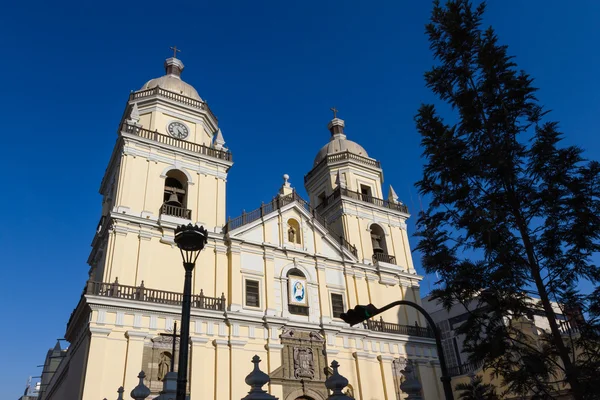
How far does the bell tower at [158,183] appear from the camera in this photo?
19.1 meters

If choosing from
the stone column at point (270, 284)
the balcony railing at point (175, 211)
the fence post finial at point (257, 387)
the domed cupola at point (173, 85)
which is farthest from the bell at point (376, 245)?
the fence post finial at point (257, 387)

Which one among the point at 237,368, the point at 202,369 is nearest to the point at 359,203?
the point at 237,368

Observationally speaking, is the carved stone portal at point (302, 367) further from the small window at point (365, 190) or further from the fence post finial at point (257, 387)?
the fence post finial at point (257, 387)

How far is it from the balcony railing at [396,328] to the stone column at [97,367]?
12344 mm

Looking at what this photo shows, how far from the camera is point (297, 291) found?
22188mm

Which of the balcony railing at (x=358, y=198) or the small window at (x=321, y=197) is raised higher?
the small window at (x=321, y=197)

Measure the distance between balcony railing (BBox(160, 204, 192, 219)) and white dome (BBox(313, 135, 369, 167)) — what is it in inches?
480

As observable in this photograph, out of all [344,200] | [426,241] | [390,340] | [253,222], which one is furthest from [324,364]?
[426,241]

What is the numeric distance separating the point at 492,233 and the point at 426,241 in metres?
1.53

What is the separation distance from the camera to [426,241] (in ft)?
36.0

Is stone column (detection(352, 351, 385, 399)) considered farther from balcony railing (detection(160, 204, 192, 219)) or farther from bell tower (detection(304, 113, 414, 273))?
balcony railing (detection(160, 204, 192, 219))

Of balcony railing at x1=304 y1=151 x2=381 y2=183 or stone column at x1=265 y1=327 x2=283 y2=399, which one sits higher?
balcony railing at x1=304 y1=151 x2=381 y2=183

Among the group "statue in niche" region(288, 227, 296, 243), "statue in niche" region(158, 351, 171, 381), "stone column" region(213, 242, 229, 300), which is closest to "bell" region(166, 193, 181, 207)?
"stone column" region(213, 242, 229, 300)

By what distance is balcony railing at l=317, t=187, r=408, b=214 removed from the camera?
27.4 metres
